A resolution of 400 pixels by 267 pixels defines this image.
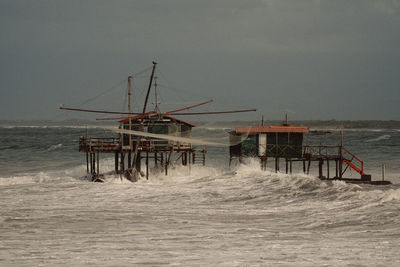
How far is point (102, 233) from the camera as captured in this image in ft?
55.2

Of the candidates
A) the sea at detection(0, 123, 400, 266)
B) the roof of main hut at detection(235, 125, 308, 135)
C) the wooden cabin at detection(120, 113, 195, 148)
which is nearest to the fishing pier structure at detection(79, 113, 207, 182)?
the wooden cabin at detection(120, 113, 195, 148)

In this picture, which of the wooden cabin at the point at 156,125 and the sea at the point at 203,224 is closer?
the sea at the point at 203,224

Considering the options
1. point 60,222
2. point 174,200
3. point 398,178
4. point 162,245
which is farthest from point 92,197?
point 398,178

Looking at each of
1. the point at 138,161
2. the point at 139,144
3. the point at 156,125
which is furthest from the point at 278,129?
the point at 138,161

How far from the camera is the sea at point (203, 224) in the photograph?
1326 cm

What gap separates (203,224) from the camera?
60.1 ft

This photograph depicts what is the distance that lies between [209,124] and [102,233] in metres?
24.9

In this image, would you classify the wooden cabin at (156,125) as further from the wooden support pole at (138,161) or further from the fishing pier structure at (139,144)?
the wooden support pole at (138,161)

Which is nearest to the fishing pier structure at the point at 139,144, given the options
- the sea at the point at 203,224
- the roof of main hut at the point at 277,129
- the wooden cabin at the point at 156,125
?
the wooden cabin at the point at 156,125

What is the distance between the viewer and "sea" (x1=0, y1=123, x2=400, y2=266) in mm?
13258

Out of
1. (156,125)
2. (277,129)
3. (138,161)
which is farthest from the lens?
(138,161)

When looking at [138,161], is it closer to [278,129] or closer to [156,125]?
[156,125]

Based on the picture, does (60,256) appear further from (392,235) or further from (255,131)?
(255,131)

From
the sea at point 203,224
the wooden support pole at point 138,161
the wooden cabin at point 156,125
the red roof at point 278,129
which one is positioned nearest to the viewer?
the sea at point 203,224
